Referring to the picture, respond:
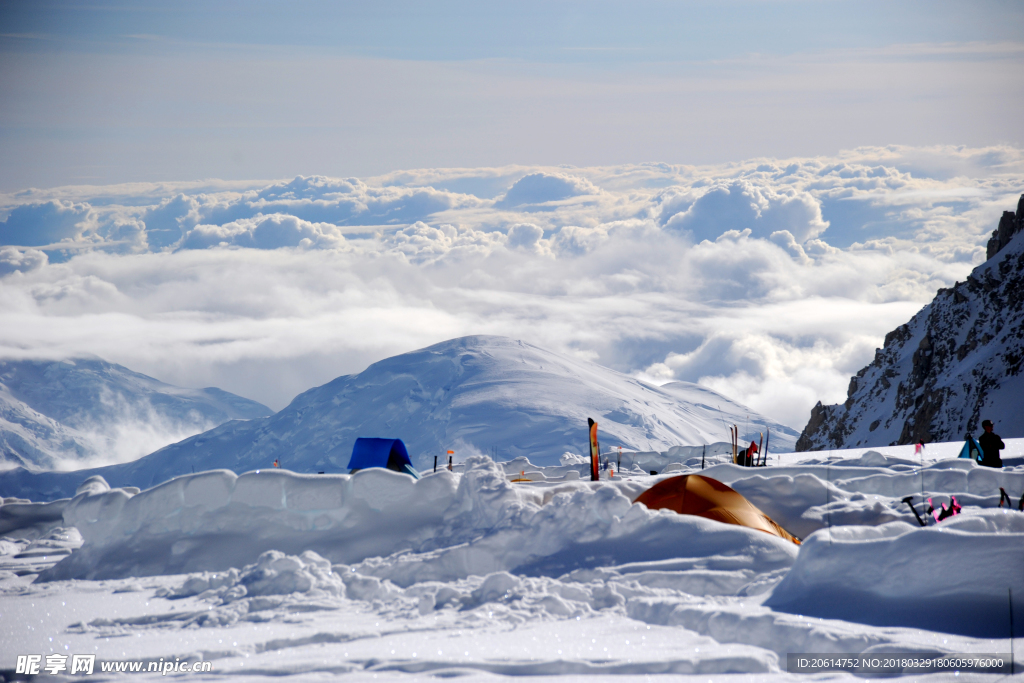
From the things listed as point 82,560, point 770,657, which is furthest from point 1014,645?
point 82,560

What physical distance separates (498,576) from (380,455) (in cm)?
1387

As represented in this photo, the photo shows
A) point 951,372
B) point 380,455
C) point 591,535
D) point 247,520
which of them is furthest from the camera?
point 951,372

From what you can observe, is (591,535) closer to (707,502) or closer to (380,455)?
(707,502)

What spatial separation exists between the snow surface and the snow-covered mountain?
153 feet

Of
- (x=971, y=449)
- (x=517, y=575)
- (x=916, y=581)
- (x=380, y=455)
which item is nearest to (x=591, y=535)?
(x=517, y=575)

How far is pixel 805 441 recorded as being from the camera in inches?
3302

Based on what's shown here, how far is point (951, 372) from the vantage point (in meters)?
66.3

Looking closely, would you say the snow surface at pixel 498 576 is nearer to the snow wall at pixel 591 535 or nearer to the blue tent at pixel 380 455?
the snow wall at pixel 591 535

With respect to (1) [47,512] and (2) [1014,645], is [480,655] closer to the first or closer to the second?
(2) [1014,645]

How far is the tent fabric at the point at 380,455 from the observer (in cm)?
2394

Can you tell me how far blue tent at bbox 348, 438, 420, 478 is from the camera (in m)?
23.9
